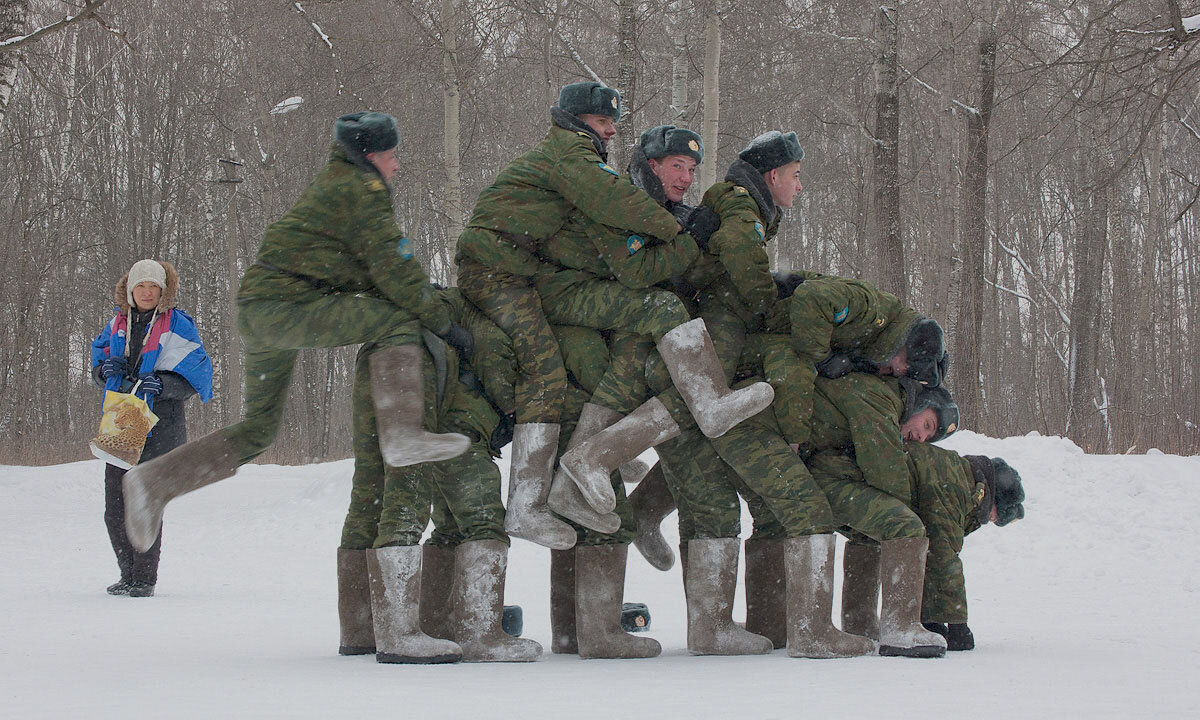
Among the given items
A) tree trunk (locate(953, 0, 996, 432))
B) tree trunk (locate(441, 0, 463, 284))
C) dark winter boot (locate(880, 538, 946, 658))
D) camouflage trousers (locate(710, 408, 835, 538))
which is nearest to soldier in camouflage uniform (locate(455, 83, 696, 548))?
camouflage trousers (locate(710, 408, 835, 538))

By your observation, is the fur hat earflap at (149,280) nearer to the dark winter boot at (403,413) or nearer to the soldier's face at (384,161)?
the soldier's face at (384,161)

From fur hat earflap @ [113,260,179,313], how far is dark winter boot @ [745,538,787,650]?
4.30 metres

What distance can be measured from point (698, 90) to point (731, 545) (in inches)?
833

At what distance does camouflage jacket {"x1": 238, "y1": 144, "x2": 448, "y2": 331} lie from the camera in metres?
4.32

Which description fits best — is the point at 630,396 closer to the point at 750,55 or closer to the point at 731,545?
the point at 731,545

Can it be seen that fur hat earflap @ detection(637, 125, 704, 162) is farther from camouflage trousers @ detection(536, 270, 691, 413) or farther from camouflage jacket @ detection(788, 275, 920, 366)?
camouflage jacket @ detection(788, 275, 920, 366)

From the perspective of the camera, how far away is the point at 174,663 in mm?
4191

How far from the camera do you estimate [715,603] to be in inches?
180

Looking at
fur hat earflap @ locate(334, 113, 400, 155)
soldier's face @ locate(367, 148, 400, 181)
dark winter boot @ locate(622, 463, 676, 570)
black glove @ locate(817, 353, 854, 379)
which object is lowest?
dark winter boot @ locate(622, 463, 676, 570)

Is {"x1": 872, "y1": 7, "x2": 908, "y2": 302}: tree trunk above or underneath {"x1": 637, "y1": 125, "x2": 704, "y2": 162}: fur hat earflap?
above

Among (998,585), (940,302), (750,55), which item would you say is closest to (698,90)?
(750,55)

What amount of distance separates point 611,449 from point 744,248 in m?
1.00

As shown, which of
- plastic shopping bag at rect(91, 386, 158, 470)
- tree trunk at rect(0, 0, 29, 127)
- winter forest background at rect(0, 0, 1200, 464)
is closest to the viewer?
plastic shopping bag at rect(91, 386, 158, 470)

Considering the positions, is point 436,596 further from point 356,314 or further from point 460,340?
point 356,314
